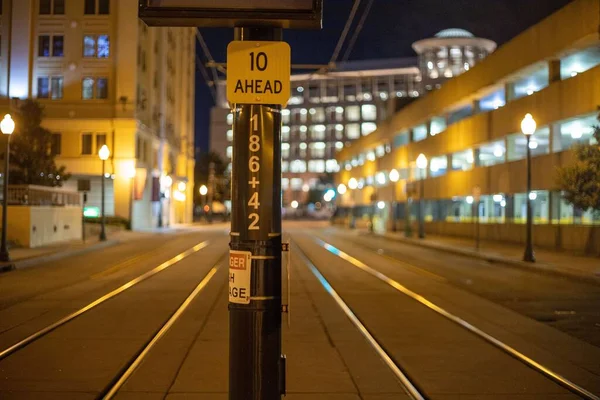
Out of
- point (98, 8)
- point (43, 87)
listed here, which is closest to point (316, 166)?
point (98, 8)

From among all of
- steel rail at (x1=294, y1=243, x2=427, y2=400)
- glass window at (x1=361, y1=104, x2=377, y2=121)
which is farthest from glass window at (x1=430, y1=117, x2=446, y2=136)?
glass window at (x1=361, y1=104, x2=377, y2=121)

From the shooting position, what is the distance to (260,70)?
525cm

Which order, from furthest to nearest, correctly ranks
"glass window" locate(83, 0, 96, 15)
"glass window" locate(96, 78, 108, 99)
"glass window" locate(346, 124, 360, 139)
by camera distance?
"glass window" locate(346, 124, 360, 139)
"glass window" locate(96, 78, 108, 99)
"glass window" locate(83, 0, 96, 15)

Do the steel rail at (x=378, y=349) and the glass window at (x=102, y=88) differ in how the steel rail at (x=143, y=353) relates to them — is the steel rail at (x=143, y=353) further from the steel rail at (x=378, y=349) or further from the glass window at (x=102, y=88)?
the glass window at (x=102, y=88)

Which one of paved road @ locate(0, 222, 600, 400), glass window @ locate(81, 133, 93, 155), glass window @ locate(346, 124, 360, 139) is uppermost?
glass window @ locate(346, 124, 360, 139)

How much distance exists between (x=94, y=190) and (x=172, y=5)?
176ft

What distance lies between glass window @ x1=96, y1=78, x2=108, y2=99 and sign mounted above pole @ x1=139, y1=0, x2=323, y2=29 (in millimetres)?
50935

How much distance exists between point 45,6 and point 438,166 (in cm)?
3191

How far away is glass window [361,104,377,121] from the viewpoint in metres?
136

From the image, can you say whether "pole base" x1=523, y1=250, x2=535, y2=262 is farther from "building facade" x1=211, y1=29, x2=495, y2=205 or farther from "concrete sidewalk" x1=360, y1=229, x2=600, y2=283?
"building facade" x1=211, y1=29, x2=495, y2=205

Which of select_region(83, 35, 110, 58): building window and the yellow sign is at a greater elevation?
select_region(83, 35, 110, 58): building window

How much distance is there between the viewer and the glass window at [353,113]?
138m

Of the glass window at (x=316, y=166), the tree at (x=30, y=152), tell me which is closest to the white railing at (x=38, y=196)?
the tree at (x=30, y=152)

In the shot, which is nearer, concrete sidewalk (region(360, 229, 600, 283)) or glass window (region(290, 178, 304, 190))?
concrete sidewalk (region(360, 229, 600, 283))
